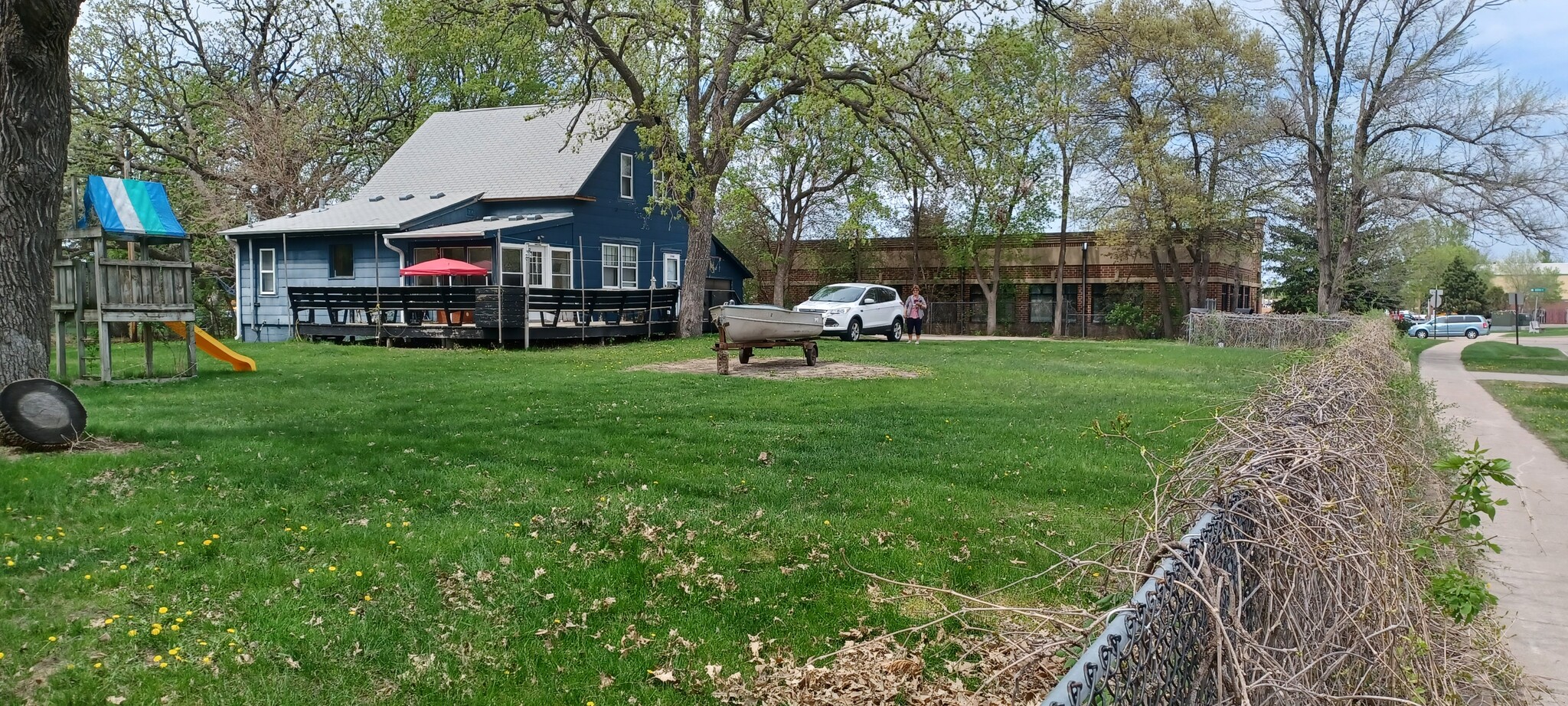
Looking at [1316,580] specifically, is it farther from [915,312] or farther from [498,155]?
[498,155]

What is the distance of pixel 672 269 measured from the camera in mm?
34125

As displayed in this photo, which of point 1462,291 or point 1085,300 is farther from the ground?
point 1462,291

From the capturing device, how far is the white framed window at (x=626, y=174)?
30984 mm

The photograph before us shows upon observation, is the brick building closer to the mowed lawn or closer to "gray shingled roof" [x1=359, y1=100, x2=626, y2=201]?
"gray shingled roof" [x1=359, y1=100, x2=626, y2=201]

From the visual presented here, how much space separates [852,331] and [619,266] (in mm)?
8231

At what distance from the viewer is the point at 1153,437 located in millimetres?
10047

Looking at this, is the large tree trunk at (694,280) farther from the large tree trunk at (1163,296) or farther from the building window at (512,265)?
the large tree trunk at (1163,296)

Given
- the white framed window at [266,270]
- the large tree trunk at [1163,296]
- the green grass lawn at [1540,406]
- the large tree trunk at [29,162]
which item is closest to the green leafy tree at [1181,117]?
the large tree trunk at [1163,296]

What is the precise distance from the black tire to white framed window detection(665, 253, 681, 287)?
8.56 metres

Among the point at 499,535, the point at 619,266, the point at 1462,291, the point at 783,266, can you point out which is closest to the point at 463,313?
the point at 619,266

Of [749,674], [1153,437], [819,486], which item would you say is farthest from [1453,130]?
[749,674]

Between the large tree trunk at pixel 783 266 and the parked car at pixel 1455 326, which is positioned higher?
the large tree trunk at pixel 783 266

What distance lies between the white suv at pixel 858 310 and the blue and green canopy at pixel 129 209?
1588 cm

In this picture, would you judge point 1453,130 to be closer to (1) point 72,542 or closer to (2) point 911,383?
(2) point 911,383
